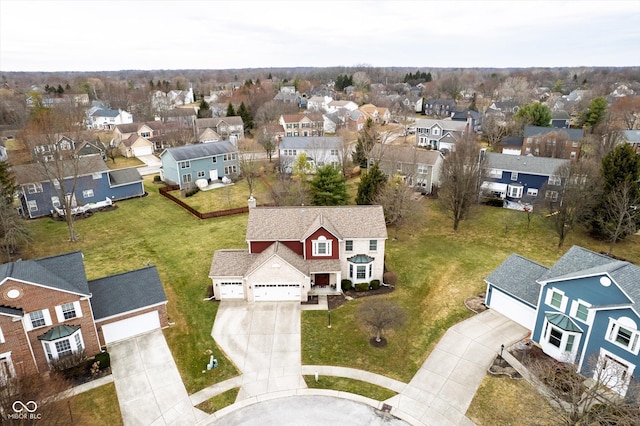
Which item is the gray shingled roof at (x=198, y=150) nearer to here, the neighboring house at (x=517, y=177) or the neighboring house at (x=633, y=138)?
the neighboring house at (x=517, y=177)

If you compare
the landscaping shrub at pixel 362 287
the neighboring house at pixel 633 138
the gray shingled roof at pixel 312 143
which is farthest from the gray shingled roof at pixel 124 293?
the neighboring house at pixel 633 138

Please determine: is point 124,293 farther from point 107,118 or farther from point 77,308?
point 107,118

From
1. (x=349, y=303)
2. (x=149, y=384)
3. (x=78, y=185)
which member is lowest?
(x=149, y=384)

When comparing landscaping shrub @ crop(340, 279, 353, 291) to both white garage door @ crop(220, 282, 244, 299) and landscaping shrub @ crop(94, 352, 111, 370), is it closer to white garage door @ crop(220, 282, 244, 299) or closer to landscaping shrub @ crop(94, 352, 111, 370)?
white garage door @ crop(220, 282, 244, 299)

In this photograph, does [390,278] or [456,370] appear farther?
[390,278]

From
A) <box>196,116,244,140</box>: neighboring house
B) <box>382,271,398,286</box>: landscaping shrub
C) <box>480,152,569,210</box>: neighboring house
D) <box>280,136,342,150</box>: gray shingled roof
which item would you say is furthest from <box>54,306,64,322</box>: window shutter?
<box>196,116,244,140</box>: neighboring house

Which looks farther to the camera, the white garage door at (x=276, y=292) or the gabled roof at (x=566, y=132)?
the gabled roof at (x=566, y=132)

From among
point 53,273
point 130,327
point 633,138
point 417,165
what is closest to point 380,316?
point 130,327
